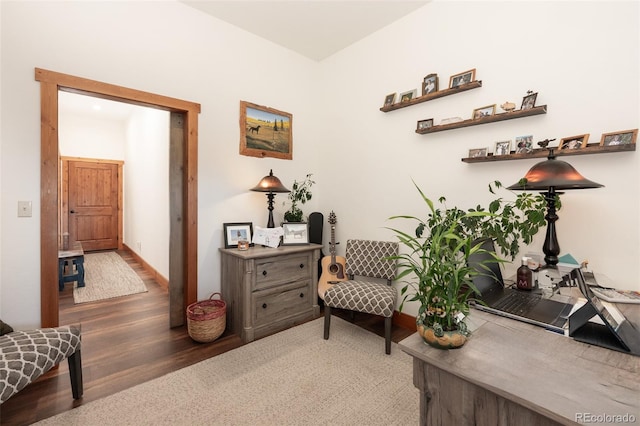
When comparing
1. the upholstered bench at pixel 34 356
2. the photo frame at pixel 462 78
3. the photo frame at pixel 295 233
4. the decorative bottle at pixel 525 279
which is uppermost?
the photo frame at pixel 462 78

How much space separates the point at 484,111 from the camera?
2.22m

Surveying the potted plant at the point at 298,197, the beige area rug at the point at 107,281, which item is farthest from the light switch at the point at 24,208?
the potted plant at the point at 298,197

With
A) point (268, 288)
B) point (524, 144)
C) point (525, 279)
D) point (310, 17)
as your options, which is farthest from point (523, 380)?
point (310, 17)

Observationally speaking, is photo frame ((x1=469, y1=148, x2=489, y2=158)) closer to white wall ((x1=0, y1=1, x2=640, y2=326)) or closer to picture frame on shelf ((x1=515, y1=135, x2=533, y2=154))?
white wall ((x1=0, y1=1, x2=640, y2=326))

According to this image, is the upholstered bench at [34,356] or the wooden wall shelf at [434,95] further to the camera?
the wooden wall shelf at [434,95]

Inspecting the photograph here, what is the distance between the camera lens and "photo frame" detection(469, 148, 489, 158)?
2.23 m

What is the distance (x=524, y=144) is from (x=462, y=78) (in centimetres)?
76

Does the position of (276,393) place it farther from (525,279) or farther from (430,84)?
(430,84)

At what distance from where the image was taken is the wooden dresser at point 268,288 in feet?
8.28

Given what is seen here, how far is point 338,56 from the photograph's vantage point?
3449 millimetres

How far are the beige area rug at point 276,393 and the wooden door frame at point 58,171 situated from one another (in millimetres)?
796

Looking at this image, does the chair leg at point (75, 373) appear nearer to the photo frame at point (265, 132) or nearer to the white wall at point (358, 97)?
the white wall at point (358, 97)

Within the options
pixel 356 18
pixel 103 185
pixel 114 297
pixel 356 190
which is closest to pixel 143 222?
pixel 114 297

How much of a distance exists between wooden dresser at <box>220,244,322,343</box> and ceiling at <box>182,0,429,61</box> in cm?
231
